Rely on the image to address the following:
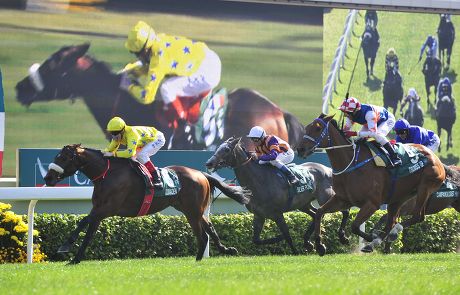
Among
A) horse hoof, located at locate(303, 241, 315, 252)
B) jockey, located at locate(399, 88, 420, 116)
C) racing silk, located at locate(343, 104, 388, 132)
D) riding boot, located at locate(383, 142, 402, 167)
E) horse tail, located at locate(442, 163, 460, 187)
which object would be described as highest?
racing silk, located at locate(343, 104, 388, 132)

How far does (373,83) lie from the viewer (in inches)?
837

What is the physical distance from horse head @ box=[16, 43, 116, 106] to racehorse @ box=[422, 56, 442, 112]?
6584mm

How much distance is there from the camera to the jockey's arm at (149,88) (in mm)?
19594

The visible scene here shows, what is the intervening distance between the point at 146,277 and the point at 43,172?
7258mm

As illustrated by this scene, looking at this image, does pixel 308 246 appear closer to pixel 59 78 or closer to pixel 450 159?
pixel 59 78

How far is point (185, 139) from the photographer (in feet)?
64.5

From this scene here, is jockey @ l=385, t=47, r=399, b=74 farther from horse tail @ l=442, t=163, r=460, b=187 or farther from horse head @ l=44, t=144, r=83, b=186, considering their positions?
horse head @ l=44, t=144, r=83, b=186

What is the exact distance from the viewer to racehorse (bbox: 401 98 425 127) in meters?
21.4

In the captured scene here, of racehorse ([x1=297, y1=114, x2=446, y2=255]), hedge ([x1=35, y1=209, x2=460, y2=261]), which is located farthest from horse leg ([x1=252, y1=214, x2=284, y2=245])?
racehorse ([x1=297, y1=114, x2=446, y2=255])

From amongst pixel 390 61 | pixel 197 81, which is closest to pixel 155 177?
pixel 197 81

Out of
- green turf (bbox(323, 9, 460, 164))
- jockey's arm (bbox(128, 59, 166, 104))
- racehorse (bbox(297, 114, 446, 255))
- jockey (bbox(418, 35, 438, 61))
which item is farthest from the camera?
jockey (bbox(418, 35, 438, 61))

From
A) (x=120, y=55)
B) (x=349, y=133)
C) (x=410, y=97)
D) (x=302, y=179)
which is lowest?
(x=410, y=97)

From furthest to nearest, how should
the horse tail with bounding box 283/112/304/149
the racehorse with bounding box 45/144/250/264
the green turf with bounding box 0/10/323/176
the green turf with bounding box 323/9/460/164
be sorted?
the green turf with bounding box 323/9/460/164 → the horse tail with bounding box 283/112/304/149 → the green turf with bounding box 0/10/323/176 → the racehorse with bounding box 45/144/250/264

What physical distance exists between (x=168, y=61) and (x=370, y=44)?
4.05 metres
